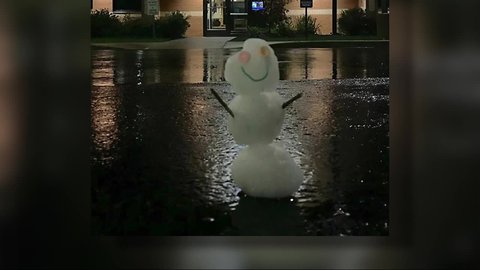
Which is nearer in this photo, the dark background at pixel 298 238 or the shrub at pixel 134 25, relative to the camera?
the dark background at pixel 298 238

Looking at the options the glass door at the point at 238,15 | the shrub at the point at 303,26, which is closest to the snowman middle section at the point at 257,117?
the glass door at the point at 238,15

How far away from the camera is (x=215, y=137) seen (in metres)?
5.61

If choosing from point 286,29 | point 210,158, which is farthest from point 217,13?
point 286,29

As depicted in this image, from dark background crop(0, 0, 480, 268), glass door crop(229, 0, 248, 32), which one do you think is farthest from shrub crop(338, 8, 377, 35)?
dark background crop(0, 0, 480, 268)

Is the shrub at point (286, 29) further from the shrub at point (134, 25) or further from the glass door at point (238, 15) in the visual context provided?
the glass door at point (238, 15)

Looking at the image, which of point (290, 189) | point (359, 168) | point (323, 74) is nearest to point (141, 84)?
point (323, 74)

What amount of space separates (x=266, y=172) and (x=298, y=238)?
2.38 ft

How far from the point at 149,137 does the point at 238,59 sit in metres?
2.19

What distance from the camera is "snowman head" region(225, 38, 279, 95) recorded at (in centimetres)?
335

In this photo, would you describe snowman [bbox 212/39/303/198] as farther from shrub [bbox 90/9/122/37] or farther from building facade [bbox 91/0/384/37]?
shrub [bbox 90/9/122/37]

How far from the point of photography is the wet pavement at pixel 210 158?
11.7ft

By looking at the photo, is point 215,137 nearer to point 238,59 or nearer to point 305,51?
point 238,59

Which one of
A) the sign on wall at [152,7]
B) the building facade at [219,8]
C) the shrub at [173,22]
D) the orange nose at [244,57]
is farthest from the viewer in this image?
the shrub at [173,22]

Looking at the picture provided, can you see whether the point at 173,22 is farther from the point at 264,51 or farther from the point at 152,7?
the point at 264,51
